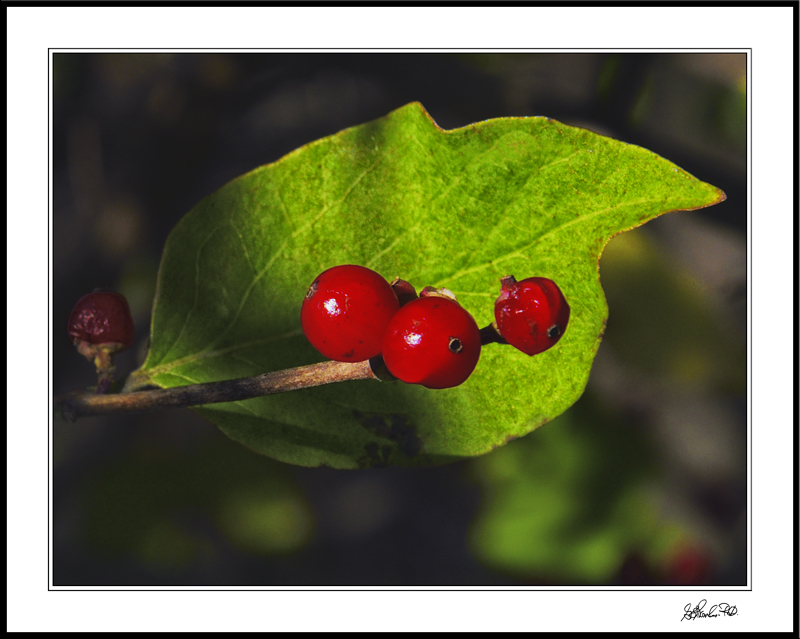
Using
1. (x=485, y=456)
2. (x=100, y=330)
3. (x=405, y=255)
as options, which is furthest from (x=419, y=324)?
(x=485, y=456)

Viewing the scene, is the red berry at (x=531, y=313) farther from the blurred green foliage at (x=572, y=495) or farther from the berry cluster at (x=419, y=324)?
the blurred green foliage at (x=572, y=495)

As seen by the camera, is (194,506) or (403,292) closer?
(403,292)

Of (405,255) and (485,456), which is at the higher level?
(405,255)

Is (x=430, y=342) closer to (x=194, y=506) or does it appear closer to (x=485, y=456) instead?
(x=485, y=456)

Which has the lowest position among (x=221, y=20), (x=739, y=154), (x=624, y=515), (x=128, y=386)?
A: (x=624, y=515)

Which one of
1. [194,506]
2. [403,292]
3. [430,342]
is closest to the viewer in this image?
[430,342]

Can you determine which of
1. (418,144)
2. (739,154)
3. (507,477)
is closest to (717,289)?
(739,154)

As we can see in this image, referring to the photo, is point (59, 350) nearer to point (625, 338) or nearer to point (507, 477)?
point (507, 477)
